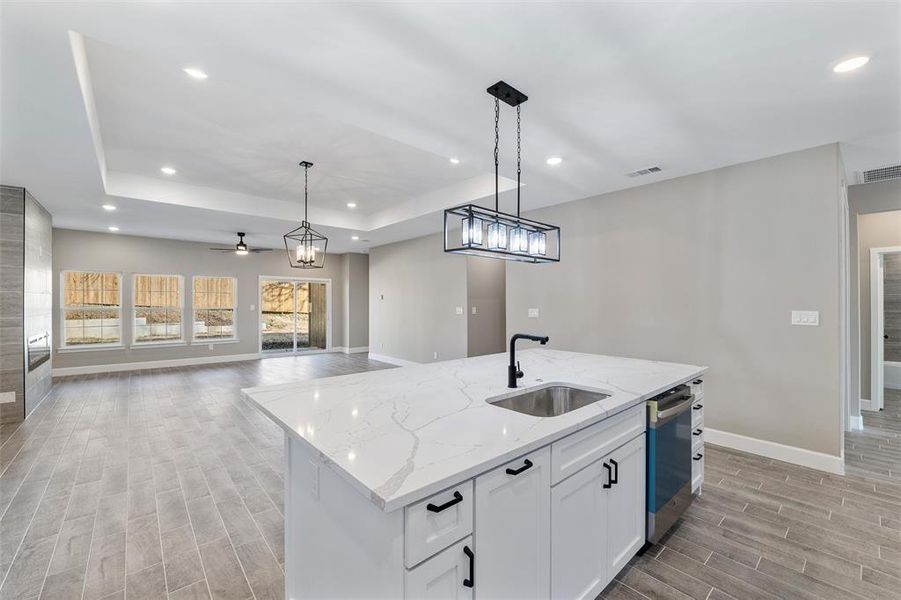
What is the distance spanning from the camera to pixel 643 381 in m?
2.26

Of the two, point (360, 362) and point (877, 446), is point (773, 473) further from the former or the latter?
point (360, 362)

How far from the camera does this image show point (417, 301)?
308 inches

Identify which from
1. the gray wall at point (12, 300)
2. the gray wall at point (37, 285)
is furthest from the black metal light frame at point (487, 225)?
the gray wall at point (37, 285)

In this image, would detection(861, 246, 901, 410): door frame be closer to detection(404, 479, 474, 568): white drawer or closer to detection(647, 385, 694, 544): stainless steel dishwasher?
detection(647, 385, 694, 544): stainless steel dishwasher

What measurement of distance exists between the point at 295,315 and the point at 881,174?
33.9 feet

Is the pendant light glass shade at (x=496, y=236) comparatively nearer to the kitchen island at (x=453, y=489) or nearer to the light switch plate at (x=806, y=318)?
the kitchen island at (x=453, y=489)

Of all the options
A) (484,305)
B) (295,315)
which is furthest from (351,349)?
(484,305)

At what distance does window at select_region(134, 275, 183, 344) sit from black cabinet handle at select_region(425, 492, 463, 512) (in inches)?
356

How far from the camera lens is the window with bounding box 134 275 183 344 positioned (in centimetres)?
778

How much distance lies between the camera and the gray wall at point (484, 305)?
22.3 ft

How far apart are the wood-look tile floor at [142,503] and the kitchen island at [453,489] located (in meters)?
0.72

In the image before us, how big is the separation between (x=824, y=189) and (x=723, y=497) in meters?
2.57

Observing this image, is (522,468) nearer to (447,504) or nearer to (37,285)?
(447,504)

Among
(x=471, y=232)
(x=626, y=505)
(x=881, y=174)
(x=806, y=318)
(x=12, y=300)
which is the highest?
(x=881, y=174)
